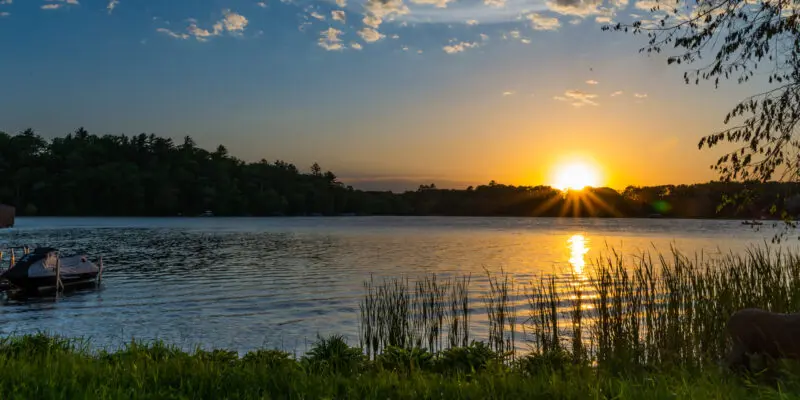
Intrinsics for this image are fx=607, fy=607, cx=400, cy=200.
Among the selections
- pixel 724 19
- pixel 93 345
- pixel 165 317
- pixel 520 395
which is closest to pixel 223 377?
pixel 520 395

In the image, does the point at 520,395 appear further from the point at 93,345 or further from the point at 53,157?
the point at 53,157

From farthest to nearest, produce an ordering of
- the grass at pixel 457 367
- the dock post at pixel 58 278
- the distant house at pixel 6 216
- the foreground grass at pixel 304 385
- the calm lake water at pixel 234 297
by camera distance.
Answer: the distant house at pixel 6 216, the dock post at pixel 58 278, the calm lake water at pixel 234 297, the grass at pixel 457 367, the foreground grass at pixel 304 385

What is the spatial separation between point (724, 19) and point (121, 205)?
180 meters

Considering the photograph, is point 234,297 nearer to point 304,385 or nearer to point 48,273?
point 48,273

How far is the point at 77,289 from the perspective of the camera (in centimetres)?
3067

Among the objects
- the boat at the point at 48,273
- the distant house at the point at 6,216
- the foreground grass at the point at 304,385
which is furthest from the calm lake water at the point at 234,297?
the distant house at the point at 6,216

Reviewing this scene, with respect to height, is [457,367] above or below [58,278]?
above

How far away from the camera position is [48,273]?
2948 cm

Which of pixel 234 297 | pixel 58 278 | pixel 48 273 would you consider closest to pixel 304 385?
pixel 234 297

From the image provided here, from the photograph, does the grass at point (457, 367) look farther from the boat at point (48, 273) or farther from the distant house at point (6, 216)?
the distant house at point (6, 216)

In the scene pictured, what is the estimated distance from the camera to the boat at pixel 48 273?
28.9m

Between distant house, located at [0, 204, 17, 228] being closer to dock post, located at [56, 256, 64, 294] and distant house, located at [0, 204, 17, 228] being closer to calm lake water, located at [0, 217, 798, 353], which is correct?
calm lake water, located at [0, 217, 798, 353]

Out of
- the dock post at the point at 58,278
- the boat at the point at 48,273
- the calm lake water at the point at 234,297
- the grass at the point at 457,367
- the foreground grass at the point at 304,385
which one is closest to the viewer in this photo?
the foreground grass at the point at 304,385

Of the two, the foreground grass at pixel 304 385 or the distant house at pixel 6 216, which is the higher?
the distant house at pixel 6 216
